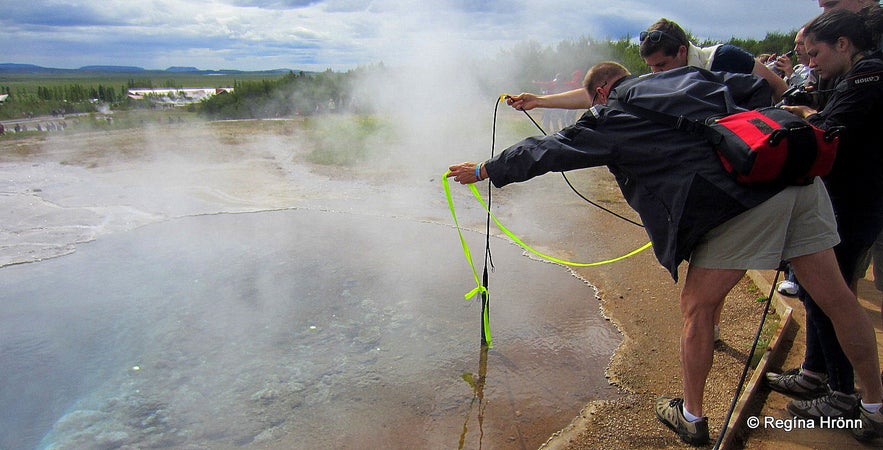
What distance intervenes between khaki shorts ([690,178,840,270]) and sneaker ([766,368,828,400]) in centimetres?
100

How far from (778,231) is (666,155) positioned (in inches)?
22.6

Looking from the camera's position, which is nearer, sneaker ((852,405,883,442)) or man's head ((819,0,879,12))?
sneaker ((852,405,883,442))

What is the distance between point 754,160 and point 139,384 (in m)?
3.80

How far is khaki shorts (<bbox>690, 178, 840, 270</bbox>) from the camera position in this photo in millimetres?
2303

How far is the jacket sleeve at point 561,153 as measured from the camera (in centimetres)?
251

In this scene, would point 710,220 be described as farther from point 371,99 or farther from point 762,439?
point 371,99

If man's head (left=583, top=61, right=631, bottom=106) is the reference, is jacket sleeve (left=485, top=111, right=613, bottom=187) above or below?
below

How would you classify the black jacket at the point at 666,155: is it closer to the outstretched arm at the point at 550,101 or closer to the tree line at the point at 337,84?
the outstretched arm at the point at 550,101

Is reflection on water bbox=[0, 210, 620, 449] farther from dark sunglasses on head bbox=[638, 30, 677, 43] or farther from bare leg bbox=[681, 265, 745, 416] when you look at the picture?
dark sunglasses on head bbox=[638, 30, 677, 43]

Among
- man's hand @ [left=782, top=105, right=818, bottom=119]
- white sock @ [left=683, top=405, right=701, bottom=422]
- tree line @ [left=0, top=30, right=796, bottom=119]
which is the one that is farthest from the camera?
tree line @ [left=0, top=30, right=796, bottom=119]

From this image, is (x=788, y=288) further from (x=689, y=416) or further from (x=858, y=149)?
(x=689, y=416)

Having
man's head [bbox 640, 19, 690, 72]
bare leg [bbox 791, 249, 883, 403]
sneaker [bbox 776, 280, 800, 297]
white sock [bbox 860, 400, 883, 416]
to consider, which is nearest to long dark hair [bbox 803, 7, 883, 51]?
man's head [bbox 640, 19, 690, 72]
